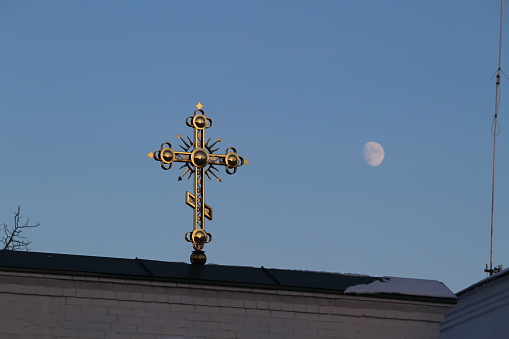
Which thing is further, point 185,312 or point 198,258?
point 198,258

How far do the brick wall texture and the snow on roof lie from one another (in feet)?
0.46

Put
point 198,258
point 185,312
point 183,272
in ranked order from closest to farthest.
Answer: point 185,312, point 183,272, point 198,258

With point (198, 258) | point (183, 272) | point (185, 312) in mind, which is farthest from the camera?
point (198, 258)

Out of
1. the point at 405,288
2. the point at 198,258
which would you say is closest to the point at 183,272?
the point at 198,258

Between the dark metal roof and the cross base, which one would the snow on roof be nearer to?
the dark metal roof

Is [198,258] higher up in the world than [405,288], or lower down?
higher up

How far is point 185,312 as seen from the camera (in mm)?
13719

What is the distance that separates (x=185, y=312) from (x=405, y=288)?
3.01m

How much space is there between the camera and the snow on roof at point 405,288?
14.3m

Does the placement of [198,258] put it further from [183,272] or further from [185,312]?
[185,312]

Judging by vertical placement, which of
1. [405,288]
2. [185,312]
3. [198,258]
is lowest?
[185,312]

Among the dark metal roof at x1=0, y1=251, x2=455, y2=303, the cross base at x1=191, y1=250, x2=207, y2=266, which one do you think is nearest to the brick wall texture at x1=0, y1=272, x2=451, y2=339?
the dark metal roof at x1=0, y1=251, x2=455, y2=303

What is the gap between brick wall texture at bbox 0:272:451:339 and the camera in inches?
523

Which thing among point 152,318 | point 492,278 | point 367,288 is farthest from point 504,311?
point 152,318
